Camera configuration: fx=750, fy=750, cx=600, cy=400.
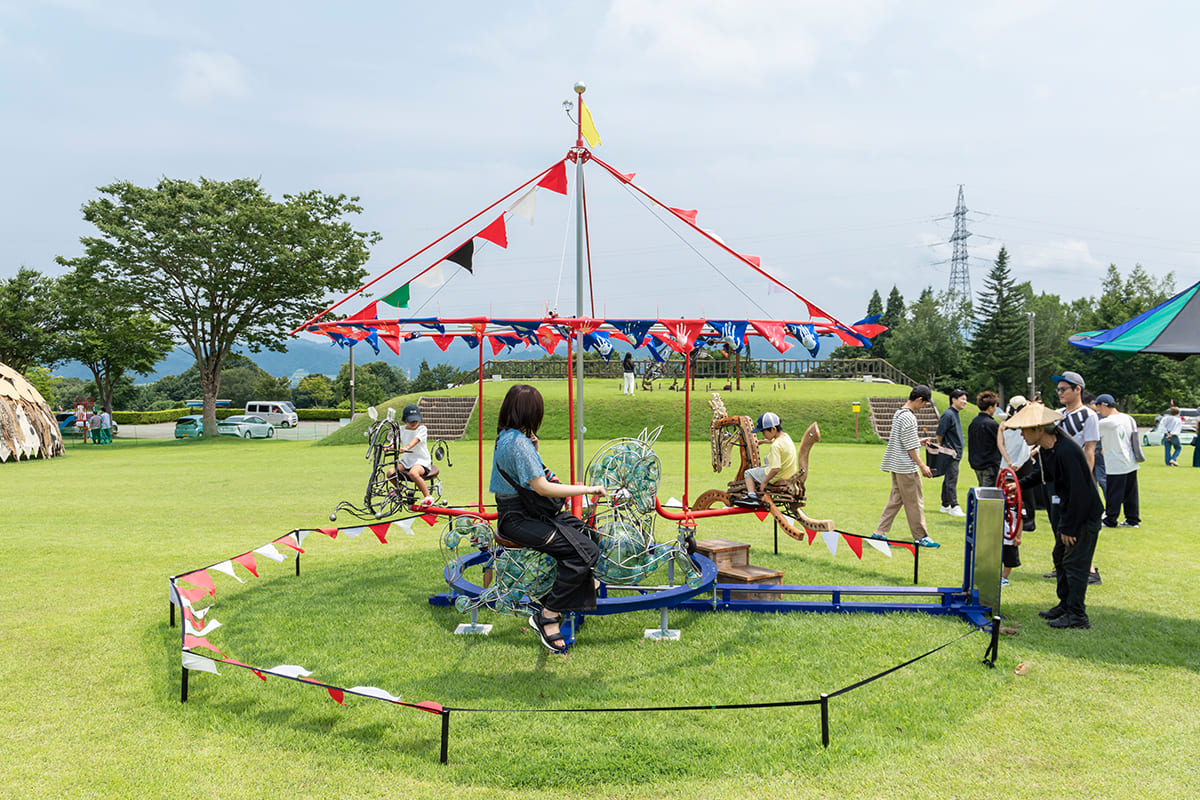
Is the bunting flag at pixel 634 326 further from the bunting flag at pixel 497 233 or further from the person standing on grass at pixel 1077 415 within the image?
the person standing on grass at pixel 1077 415

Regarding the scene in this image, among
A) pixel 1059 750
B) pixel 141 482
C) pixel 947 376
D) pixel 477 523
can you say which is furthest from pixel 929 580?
pixel 947 376

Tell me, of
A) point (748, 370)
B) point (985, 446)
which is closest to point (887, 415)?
point (748, 370)

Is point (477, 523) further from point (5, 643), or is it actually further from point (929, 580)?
point (929, 580)

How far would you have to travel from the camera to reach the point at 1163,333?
6.66m

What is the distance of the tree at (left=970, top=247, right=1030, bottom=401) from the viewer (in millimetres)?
63719

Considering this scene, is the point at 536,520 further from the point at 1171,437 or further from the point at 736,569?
the point at 1171,437

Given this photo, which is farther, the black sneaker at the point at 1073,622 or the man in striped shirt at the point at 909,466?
the man in striped shirt at the point at 909,466

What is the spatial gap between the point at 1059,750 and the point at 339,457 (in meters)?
23.1

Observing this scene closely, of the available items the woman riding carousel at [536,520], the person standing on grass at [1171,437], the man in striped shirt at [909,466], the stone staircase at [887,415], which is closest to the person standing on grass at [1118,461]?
the man in striped shirt at [909,466]

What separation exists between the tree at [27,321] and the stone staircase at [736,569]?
44.0 m

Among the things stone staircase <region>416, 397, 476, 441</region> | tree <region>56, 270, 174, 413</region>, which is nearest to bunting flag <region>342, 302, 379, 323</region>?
stone staircase <region>416, 397, 476, 441</region>

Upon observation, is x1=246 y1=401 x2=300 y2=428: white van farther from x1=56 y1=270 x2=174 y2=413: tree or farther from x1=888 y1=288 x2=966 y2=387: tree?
x1=888 y1=288 x2=966 y2=387: tree

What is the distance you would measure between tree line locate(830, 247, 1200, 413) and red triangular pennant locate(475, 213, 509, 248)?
5213 centimetres

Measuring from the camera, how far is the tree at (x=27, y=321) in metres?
39.7
